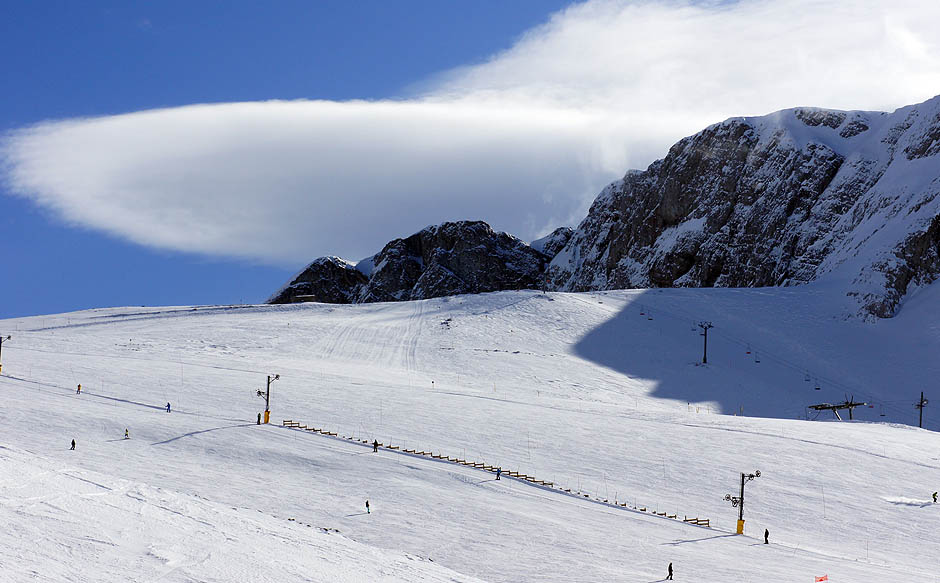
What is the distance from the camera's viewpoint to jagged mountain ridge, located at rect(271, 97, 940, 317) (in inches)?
4186

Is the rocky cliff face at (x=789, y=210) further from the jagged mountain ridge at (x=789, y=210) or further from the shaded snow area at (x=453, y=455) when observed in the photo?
the shaded snow area at (x=453, y=455)

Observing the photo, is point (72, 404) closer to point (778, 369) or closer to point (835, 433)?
point (835, 433)

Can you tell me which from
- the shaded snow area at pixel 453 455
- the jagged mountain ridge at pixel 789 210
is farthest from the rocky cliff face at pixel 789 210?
the shaded snow area at pixel 453 455

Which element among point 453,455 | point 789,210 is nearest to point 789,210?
point 789,210

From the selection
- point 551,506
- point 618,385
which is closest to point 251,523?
point 551,506

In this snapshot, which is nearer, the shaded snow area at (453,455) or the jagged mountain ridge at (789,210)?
the shaded snow area at (453,455)

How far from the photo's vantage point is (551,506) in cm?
3500

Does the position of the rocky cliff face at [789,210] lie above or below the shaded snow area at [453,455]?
above

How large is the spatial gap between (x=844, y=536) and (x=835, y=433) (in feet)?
57.4

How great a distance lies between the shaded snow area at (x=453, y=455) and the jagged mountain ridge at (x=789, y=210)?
2797 cm

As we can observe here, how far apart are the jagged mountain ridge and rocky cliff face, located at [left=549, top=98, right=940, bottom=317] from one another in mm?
230

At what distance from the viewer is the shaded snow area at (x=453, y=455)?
27.7m

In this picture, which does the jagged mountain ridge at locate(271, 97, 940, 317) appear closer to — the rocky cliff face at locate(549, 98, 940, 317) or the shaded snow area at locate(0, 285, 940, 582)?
the rocky cliff face at locate(549, 98, 940, 317)

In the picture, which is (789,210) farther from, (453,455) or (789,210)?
(453,455)
